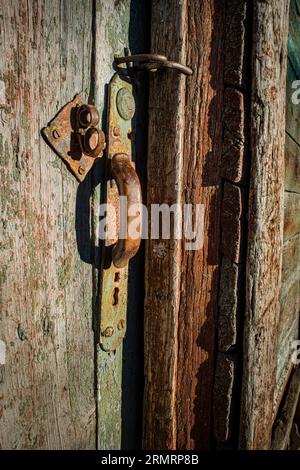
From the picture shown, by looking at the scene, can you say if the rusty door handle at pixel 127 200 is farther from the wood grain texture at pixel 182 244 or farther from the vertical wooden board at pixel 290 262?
the vertical wooden board at pixel 290 262

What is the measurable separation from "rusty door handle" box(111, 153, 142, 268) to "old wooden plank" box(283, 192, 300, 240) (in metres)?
0.70

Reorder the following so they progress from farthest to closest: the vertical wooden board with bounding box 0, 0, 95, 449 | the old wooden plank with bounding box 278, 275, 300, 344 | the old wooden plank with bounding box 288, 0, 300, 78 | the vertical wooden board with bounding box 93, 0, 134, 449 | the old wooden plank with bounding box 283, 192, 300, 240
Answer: the old wooden plank with bounding box 278, 275, 300, 344 < the old wooden plank with bounding box 283, 192, 300, 240 < the old wooden plank with bounding box 288, 0, 300, 78 < the vertical wooden board with bounding box 93, 0, 134, 449 < the vertical wooden board with bounding box 0, 0, 95, 449

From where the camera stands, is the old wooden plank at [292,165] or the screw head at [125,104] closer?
the screw head at [125,104]

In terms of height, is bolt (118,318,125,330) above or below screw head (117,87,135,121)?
below

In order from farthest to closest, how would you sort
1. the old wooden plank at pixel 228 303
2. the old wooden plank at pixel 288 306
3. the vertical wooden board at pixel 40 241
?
the old wooden plank at pixel 288 306, the old wooden plank at pixel 228 303, the vertical wooden board at pixel 40 241

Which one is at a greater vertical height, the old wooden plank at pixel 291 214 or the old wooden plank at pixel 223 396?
the old wooden plank at pixel 291 214

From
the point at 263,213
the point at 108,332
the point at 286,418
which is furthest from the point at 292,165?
the point at 286,418

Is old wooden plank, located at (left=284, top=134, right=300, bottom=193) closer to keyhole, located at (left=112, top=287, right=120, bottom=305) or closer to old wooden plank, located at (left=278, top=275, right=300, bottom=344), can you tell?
old wooden plank, located at (left=278, top=275, right=300, bottom=344)

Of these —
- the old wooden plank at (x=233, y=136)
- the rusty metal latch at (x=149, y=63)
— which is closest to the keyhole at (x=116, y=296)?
the old wooden plank at (x=233, y=136)

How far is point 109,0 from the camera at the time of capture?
589 millimetres

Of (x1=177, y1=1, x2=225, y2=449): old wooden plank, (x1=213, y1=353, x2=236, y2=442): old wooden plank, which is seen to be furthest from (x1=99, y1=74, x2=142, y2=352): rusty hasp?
(x1=213, y1=353, x2=236, y2=442): old wooden plank

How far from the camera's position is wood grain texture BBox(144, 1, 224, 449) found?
640mm

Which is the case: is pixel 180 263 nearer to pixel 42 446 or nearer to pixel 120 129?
pixel 120 129

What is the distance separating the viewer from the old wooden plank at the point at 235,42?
64cm
